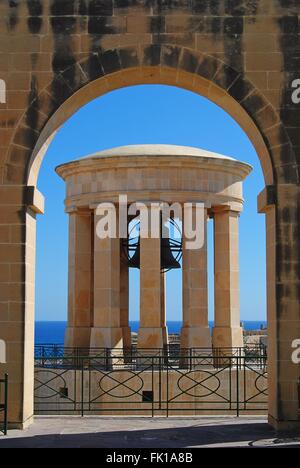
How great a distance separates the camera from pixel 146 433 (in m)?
12.2

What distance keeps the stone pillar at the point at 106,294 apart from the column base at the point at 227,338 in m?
3.37

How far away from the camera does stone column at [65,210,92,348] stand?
27.3 meters

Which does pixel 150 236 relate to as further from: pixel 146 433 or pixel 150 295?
pixel 146 433

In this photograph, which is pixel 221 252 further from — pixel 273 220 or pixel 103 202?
pixel 273 220

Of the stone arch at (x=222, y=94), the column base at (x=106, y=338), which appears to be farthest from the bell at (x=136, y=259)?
the stone arch at (x=222, y=94)

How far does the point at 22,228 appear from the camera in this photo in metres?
12.6

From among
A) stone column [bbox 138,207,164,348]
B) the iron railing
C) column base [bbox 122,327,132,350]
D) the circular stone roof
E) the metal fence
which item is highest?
the circular stone roof

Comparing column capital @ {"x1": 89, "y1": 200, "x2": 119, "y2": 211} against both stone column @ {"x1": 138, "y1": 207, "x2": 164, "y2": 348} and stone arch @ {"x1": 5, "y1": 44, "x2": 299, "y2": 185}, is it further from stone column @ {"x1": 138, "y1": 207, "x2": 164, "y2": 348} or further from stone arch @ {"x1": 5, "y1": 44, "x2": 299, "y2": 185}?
stone arch @ {"x1": 5, "y1": 44, "x2": 299, "y2": 185}

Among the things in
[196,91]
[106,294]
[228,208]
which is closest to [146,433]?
[196,91]

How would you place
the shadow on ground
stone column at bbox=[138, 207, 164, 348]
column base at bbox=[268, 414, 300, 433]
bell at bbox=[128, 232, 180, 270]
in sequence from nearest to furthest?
the shadow on ground
column base at bbox=[268, 414, 300, 433]
stone column at bbox=[138, 207, 164, 348]
bell at bbox=[128, 232, 180, 270]

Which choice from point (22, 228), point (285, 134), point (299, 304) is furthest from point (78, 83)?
point (299, 304)

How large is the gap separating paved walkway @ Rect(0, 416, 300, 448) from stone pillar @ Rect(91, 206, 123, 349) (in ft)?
38.7

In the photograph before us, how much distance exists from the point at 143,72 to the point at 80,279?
50.3 ft

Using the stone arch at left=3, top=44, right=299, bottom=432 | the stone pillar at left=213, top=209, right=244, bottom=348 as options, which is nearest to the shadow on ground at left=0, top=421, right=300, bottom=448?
the stone arch at left=3, top=44, right=299, bottom=432
